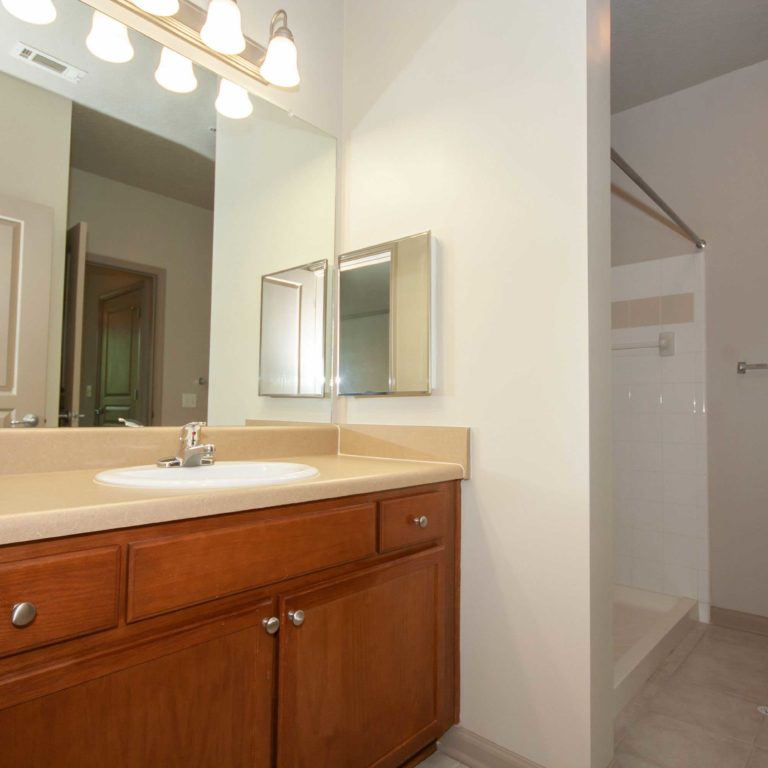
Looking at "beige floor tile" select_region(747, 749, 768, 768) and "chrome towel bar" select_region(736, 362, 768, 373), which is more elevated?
"chrome towel bar" select_region(736, 362, 768, 373)

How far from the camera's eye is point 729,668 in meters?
2.04

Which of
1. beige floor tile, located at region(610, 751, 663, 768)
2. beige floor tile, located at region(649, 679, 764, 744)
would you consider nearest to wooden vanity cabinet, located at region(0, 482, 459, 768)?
beige floor tile, located at region(610, 751, 663, 768)

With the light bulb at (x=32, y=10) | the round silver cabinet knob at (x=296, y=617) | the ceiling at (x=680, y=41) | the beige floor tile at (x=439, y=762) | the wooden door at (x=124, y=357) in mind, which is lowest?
the beige floor tile at (x=439, y=762)

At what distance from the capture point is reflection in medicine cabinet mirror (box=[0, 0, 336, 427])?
3.98 feet

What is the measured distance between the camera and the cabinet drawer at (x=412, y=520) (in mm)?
1272

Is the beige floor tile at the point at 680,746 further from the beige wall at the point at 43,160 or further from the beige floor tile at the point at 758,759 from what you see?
the beige wall at the point at 43,160

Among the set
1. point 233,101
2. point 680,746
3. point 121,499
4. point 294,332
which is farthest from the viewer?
point 294,332

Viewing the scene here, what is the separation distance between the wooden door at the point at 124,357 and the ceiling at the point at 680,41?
2.32 m

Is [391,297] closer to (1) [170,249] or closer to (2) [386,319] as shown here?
(2) [386,319]

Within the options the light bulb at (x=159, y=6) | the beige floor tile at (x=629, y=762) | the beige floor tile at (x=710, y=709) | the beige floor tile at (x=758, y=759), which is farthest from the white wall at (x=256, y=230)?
the beige floor tile at (x=758, y=759)

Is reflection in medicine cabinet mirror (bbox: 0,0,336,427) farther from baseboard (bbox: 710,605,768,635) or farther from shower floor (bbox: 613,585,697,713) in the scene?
baseboard (bbox: 710,605,768,635)

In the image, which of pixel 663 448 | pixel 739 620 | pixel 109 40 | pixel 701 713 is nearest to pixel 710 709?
pixel 701 713

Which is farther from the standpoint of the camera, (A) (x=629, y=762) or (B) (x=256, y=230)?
(B) (x=256, y=230)

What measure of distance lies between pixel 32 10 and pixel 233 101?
1.81 ft
